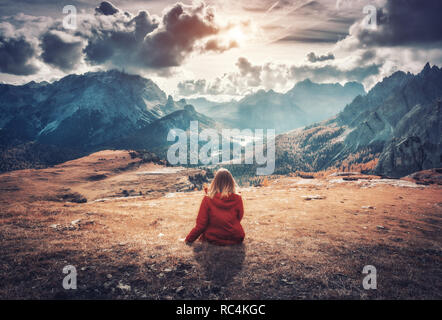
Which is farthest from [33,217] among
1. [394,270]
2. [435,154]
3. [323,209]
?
[435,154]

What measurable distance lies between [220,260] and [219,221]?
1924mm

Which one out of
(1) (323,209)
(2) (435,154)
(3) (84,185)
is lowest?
(3) (84,185)

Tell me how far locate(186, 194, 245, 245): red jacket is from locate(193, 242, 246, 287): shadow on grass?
0.38 metres

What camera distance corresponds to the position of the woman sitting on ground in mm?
10750

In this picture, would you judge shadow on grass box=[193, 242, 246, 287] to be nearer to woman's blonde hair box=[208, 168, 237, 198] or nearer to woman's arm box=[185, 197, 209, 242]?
woman's arm box=[185, 197, 209, 242]

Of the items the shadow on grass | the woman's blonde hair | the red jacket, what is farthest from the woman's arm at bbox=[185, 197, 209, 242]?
the woman's blonde hair

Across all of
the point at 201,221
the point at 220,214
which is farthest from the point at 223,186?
the point at 201,221

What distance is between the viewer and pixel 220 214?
1069 cm

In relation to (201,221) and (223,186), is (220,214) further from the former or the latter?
(223,186)

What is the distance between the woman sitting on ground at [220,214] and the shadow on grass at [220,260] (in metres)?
0.43

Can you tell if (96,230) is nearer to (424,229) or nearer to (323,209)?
(323,209)

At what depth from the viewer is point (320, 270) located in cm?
901
